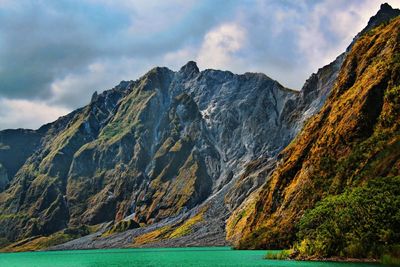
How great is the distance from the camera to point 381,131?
461 ft

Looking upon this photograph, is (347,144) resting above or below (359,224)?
above

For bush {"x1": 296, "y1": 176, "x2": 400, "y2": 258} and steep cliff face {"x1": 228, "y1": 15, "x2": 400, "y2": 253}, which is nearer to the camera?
bush {"x1": 296, "y1": 176, "x2": 400, "y2": 258}

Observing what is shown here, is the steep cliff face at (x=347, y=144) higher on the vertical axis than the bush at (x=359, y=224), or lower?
higher

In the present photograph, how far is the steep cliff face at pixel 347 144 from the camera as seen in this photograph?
13638cm

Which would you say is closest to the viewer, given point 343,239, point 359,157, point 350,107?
point 343,239

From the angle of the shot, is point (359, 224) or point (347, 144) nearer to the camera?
point (359, 224)

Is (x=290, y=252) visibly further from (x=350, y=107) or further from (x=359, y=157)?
(x=350, y=107)

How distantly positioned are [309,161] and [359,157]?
3468 centimetres

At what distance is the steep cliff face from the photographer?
447 feet

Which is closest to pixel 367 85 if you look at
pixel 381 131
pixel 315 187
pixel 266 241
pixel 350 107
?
pixel 350 107

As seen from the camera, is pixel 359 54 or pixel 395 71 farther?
pixel 359 54

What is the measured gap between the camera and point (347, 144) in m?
154

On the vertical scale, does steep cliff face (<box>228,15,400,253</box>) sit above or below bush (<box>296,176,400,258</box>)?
above

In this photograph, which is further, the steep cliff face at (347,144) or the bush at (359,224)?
the steep cliff face at (347,144)
